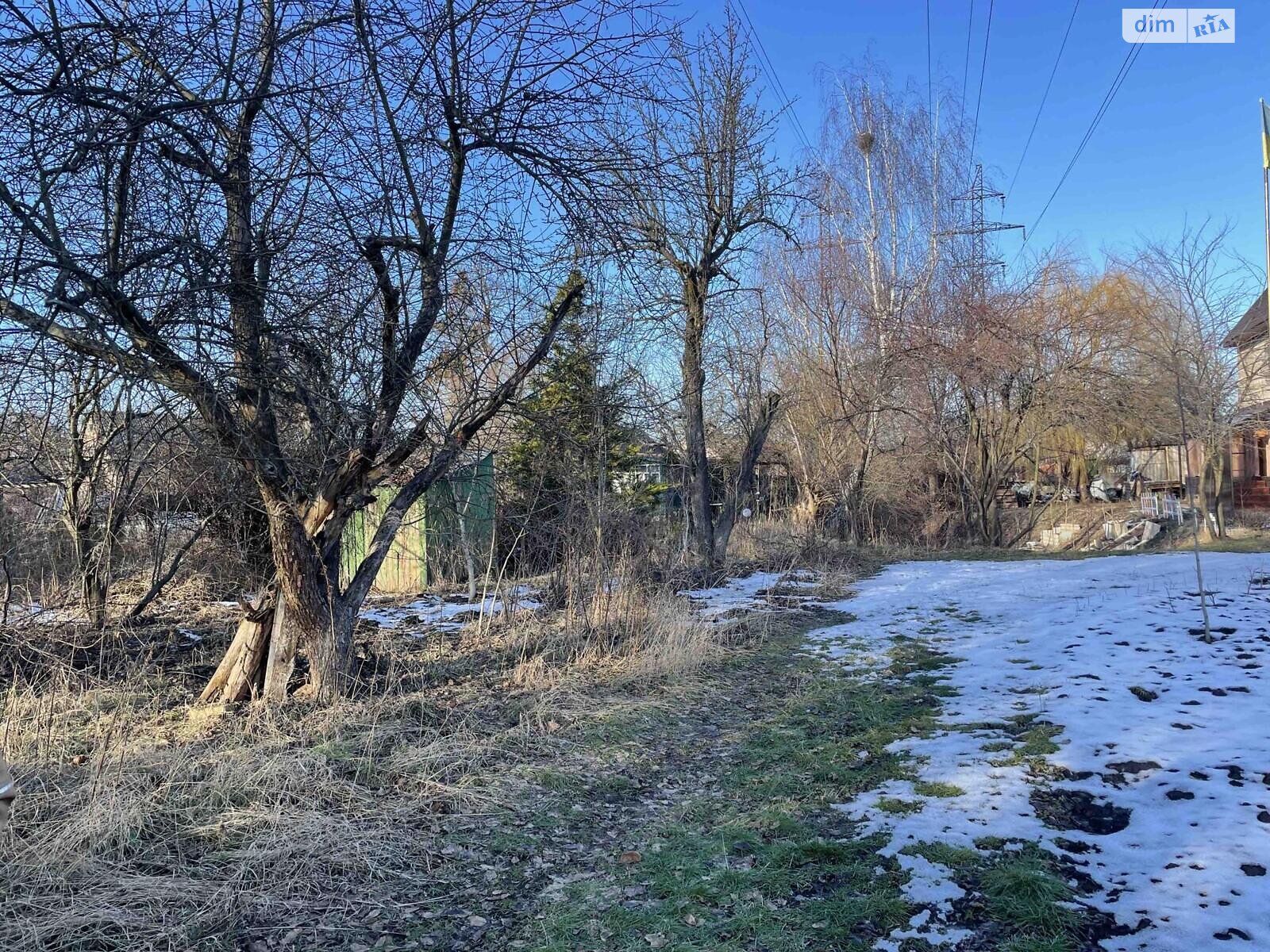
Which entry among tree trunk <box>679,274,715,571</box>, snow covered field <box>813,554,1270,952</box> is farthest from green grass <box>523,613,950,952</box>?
tree trunk <box>679,274,715,571</box>

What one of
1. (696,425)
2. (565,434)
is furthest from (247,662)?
(696,425)

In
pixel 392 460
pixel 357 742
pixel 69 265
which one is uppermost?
pixel 69 265

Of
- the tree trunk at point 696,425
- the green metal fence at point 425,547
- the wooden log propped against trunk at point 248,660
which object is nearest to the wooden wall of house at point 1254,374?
the tree trunk at point 696,425

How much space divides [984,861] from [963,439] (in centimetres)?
1644

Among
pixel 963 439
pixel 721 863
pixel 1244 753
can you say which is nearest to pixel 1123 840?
pixel 1244 753

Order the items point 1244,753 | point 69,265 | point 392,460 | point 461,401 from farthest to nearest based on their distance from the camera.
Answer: point 461,401, point 392,460, point 1244,753, point 69,265

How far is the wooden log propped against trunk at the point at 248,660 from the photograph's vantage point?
5.44m

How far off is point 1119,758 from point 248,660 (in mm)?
5452

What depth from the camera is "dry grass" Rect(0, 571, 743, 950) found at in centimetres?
284

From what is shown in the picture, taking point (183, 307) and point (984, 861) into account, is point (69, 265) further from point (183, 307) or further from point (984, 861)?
point (984, 861)

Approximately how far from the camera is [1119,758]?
403cm

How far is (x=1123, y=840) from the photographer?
323cm

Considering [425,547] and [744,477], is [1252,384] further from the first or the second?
[425,547]

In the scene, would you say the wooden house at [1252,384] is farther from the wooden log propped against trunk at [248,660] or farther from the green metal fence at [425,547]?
the wooden log propped against trunk at [248,660]
